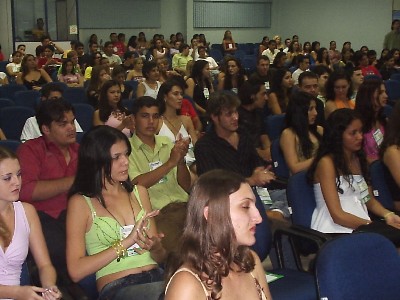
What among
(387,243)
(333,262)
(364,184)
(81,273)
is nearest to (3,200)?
(81,273)

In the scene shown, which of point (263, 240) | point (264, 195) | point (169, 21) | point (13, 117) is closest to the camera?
point (263, 240)

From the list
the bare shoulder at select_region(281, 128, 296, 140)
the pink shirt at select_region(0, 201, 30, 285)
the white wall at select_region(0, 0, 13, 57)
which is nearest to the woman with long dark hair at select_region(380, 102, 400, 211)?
the bare shoulder at select_region(281, 128, 296, 140)

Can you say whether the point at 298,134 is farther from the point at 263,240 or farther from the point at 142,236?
the point at 142,236

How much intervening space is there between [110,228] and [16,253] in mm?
414

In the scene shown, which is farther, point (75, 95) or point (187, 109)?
point (75, 95)

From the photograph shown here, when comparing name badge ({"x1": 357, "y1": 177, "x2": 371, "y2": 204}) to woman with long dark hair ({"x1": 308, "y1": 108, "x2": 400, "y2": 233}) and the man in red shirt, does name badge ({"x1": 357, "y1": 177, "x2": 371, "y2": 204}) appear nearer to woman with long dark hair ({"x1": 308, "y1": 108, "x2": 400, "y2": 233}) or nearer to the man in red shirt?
woman with long dark hair ({"x1": 308, "y1": 108, "x2": 400, "y2": 233})

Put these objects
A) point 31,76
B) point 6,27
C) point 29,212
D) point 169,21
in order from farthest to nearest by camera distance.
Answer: point 169,21, point 6,27, point 31,76, point 29,212

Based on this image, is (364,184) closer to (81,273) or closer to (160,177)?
(160,177)

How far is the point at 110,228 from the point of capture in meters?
2.69

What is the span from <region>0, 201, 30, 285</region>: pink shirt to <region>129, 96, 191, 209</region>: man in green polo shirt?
113cm

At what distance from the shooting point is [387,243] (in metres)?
2.49

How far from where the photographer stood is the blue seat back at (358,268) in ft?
7.76

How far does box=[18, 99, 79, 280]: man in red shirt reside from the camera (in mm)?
3322

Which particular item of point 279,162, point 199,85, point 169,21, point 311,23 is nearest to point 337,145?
point 279,162
